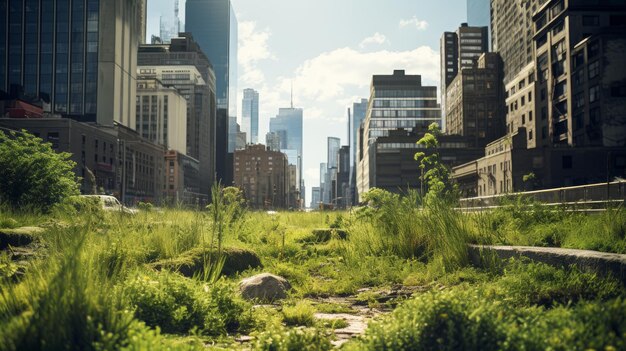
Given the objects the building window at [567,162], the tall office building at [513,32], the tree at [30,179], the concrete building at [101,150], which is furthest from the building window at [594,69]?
the tree at [30,179]

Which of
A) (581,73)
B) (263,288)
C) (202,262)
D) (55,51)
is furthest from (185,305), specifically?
(55,51)

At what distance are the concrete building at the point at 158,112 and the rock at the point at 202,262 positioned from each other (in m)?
159

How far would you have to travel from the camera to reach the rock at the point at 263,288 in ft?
24.6

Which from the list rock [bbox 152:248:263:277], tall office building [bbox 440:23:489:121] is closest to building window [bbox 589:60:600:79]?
rock [bbox 152:248:263:277]

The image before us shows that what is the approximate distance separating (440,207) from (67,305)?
288 inches

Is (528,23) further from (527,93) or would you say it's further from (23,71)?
(23,71)

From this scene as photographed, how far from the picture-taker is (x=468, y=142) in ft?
409

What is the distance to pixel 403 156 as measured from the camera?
12506 centimetres

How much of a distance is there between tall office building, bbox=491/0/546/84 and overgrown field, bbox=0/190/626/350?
322ft

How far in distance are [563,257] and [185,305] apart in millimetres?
4657

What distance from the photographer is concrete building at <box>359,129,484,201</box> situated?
122 meters

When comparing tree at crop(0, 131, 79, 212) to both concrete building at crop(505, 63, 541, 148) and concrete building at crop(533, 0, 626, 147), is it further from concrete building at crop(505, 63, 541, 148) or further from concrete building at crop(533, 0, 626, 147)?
concrete building at crop(505, 63, 541, 148)

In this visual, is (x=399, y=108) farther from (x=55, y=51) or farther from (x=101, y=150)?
(x=55, y=51)

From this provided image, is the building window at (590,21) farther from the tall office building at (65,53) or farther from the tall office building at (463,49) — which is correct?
the tall office building at (463,49)
